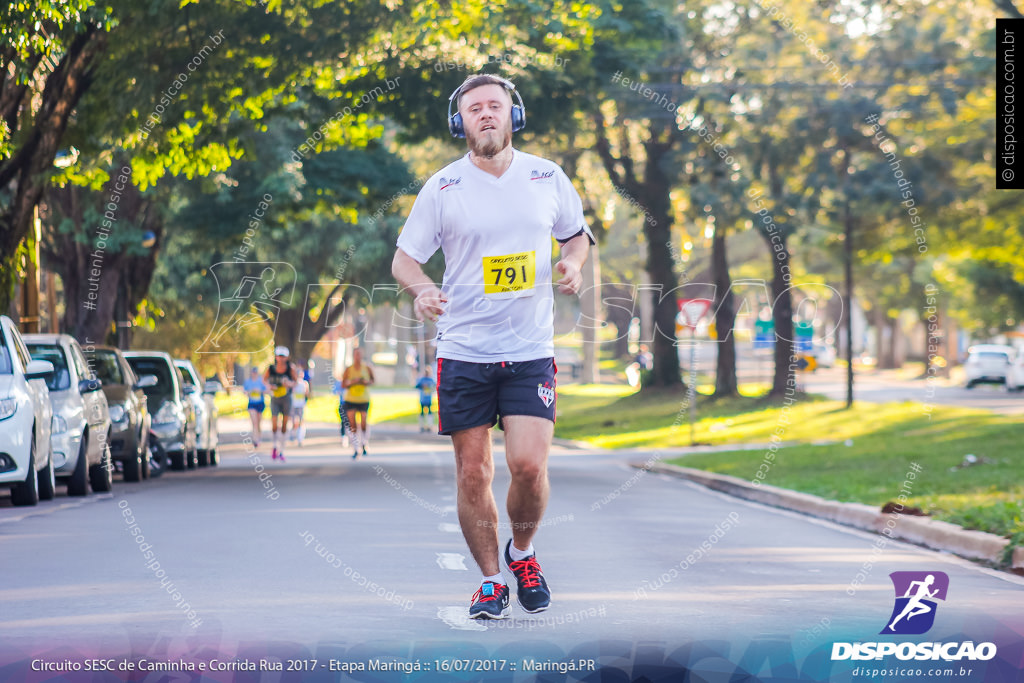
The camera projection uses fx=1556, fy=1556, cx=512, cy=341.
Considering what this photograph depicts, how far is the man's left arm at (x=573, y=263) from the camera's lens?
6672 mm

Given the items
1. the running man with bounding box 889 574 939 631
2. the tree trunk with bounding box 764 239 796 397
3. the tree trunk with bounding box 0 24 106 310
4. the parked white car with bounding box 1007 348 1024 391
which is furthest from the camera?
the parked white car with bounding box 1007 348 1024 391

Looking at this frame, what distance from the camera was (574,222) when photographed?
22.9 ft

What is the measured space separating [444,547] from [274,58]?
9655 millimetres

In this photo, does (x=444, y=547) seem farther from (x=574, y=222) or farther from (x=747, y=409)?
(x=747, y=409)

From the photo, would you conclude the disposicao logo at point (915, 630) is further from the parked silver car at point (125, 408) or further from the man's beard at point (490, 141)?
the parked silver car at point (125, 408)

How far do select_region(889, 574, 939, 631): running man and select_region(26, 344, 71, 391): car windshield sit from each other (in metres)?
9.64

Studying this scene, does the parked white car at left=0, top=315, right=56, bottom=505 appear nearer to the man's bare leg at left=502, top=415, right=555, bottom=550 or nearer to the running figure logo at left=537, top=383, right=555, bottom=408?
the man's bare leg at left=502, top=415, right=555, bottom=550

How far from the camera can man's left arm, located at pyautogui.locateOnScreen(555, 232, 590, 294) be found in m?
6.67

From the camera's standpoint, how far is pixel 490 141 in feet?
22.1

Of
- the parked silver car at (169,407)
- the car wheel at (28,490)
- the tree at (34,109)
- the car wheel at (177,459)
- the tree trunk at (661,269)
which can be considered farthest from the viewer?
the tree trunk at (661,269)

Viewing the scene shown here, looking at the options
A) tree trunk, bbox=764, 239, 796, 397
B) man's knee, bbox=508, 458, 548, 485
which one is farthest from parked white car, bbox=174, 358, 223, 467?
man's knee, bbox=508, 458, 548, 485

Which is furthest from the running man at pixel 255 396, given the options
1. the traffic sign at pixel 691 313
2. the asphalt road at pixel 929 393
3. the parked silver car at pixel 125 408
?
the asphalt road at pixel 929 393

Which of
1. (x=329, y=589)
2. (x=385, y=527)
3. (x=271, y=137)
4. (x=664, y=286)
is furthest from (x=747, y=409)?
(x=329, y=589)

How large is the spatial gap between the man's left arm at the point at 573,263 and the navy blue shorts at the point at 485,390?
14.7 inches
